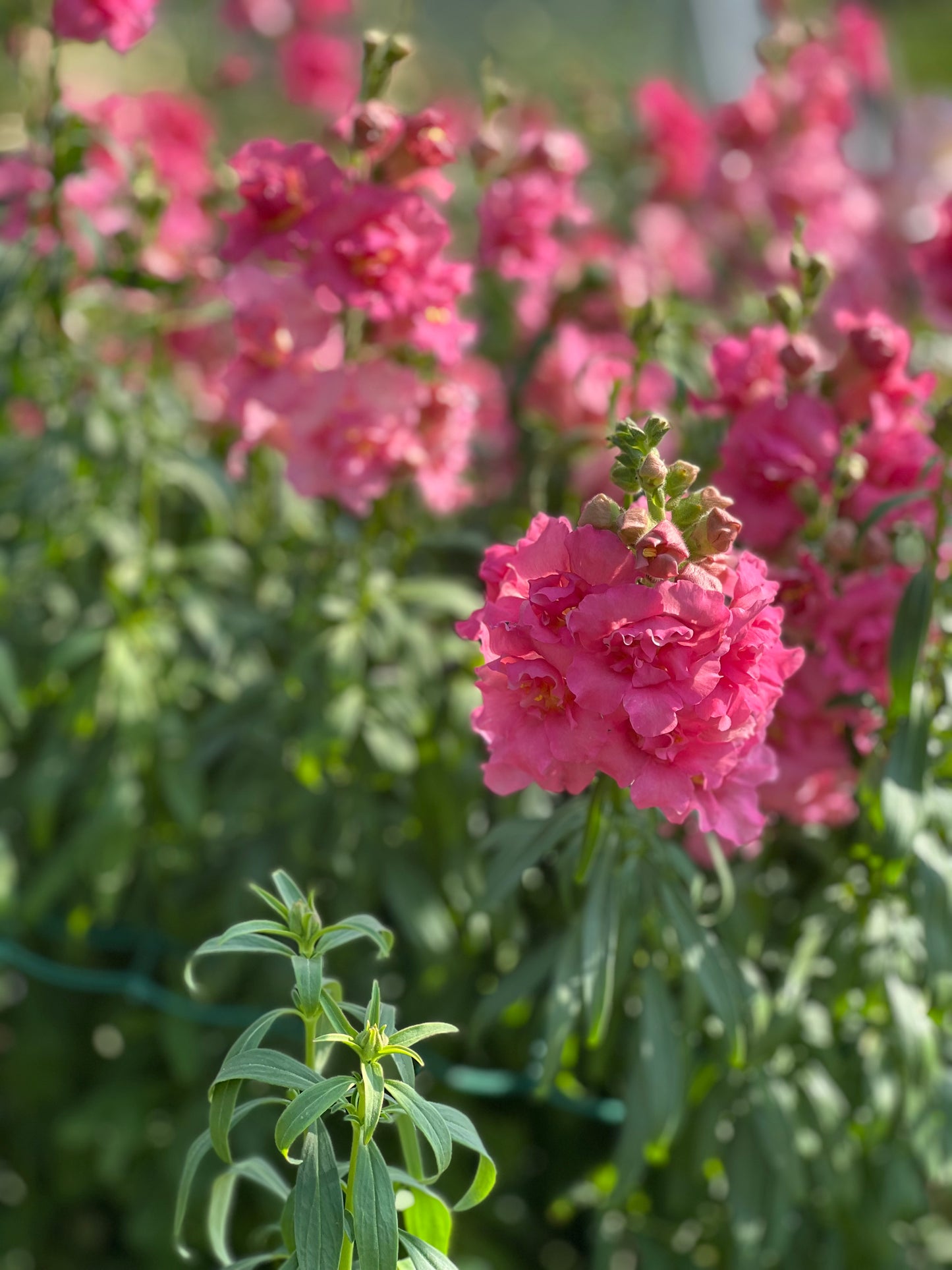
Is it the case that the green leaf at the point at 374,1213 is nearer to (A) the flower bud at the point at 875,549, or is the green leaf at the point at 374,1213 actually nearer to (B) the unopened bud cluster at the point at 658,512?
(B) the unopened bud cluster at the point at 658,512

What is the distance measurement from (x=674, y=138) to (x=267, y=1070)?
2.60m

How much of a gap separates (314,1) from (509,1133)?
8.62ft

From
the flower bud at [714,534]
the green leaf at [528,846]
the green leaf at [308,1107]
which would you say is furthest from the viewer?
the green leaf at [528,846]

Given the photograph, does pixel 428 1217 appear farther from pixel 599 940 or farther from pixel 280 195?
pixel 280 195

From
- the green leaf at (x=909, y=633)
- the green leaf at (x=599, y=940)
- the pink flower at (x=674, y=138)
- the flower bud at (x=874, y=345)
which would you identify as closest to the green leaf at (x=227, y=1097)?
the green leaf at (x=599, y=940)

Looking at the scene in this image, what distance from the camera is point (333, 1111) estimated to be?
1.04 m

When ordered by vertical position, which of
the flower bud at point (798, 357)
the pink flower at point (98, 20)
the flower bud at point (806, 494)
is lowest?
the flower bud at point (806, 494)

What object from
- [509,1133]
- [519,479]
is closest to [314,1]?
[519,479]

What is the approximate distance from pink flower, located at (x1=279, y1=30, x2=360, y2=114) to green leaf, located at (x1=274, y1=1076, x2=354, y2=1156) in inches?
111

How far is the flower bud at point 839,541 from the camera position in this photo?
1556 millimetres

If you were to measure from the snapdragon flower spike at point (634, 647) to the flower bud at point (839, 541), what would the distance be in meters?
0.39

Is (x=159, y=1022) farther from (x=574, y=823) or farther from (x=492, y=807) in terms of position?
(x=574, y=823)

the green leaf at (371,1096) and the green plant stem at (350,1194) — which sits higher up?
the green leaf at (371,1096)

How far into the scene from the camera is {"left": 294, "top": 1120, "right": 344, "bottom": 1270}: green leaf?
98cm
